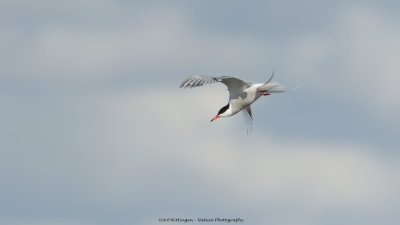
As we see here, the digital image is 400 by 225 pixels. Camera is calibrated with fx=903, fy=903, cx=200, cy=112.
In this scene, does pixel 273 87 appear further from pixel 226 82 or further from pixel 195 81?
pixel 195 81

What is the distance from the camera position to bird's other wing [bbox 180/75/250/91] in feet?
130

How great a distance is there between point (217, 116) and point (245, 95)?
1970 millimetres

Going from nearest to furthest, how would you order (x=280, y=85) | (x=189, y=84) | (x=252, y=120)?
(x=189, y=84) → (x=280, y=85) → (x=252, y=120)

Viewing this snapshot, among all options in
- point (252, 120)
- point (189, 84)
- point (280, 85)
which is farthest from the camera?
point (252, 120)

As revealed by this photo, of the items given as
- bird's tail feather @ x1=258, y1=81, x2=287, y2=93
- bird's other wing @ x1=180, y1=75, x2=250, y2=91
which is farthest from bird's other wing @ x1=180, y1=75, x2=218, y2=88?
bird's tail feather @ x1=258, y1=81, x2=287, y2=93

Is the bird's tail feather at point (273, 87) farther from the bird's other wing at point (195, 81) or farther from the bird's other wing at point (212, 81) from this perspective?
the bird's other wing at point (195, 81)

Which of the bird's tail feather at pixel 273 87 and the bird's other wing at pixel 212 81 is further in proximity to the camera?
the bird's tail feather at pixel 273 87

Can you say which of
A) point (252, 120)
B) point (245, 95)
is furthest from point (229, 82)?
point (252, 120)

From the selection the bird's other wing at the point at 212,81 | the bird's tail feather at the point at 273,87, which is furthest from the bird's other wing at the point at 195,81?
the bird's tail feather at the point at 273,87

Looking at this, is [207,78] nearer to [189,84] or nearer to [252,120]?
[189,84]

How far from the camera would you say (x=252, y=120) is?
46.5 m

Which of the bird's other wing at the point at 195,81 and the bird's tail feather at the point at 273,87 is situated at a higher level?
the bird's tail feather at the point at 273,87

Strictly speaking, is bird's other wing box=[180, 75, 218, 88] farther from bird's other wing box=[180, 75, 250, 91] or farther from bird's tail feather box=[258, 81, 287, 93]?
bird's tail feather box=[258, 81, 287, 93]

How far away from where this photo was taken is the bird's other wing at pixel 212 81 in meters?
39.6
